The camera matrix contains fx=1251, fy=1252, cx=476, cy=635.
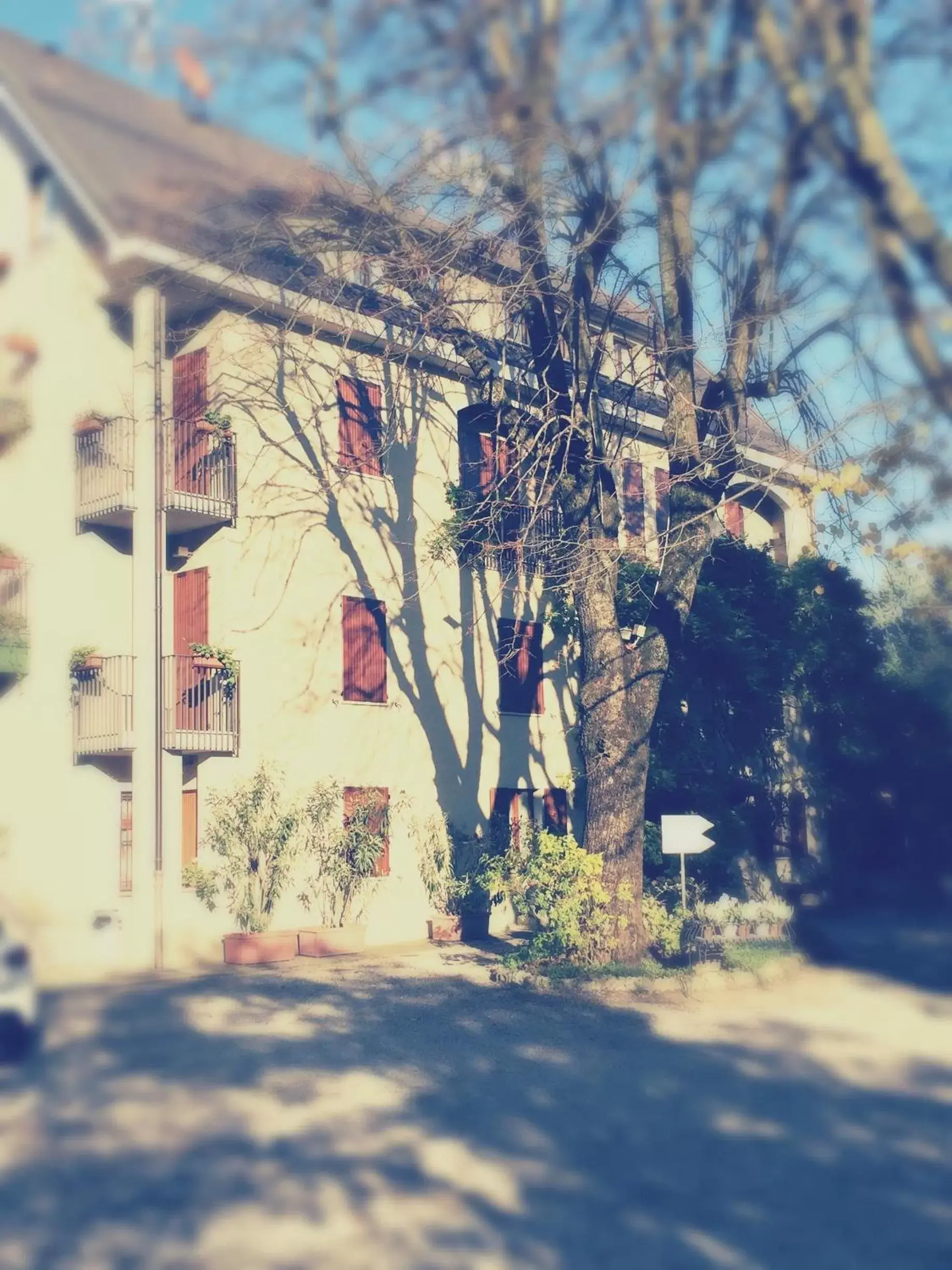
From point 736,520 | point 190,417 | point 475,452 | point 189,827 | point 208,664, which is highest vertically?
point 475,452

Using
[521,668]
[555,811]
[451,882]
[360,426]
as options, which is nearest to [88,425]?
[360,426]

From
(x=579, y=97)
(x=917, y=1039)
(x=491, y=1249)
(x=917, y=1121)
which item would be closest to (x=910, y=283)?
(x=579, y=97)

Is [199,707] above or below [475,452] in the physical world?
below

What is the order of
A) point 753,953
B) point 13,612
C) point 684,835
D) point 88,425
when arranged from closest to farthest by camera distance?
1. point 13,612
2. point 88,425
3. point 684,835
4. point 753,953

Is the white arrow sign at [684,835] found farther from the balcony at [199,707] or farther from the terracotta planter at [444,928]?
the balcony at [199,707]

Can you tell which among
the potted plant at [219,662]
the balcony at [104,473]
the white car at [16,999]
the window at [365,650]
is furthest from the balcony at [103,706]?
the window at [365,650]

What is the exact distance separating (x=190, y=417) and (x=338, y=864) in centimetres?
687

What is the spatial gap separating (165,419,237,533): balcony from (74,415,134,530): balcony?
7.11 meters

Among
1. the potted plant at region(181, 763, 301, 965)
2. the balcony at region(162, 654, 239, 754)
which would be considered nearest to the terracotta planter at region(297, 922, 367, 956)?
the potted plant at region(181, 763, 301, 965)

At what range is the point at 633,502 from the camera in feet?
73.6

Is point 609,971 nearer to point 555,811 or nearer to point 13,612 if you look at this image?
point 555,811

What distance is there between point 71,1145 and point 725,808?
47.3 ft

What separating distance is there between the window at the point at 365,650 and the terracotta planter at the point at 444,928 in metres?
3.31

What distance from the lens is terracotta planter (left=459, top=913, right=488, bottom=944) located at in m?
18.6
